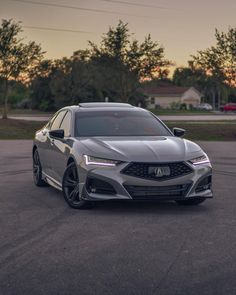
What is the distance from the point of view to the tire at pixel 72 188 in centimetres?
880

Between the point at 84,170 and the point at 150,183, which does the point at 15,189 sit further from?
the point at 150,183

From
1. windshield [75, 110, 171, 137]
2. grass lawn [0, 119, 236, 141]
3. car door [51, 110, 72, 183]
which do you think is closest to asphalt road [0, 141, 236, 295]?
car door [51, 110, 72, 183]

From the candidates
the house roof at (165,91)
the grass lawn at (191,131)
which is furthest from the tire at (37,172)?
the house roof at (165,91)

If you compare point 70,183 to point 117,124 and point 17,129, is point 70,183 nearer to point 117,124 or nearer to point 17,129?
point 117,124

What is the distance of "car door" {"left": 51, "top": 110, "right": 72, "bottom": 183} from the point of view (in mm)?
9523

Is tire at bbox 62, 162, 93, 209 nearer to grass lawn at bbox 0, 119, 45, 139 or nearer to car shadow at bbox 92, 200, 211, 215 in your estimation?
car shadow at bbox 92, 200, 211, 215

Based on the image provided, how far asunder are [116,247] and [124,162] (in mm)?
2027

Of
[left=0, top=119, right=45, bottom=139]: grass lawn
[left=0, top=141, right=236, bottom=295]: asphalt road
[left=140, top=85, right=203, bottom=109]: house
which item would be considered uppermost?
[left=0, top=141, right=236, bottom=295]: asphalt road

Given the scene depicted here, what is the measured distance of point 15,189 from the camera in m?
11.0

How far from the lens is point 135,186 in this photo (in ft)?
27.5

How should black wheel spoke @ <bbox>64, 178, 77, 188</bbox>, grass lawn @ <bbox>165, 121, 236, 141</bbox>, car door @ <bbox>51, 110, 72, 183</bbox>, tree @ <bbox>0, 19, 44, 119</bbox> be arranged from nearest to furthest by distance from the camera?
black wheel spoke @ <bbox>64, 178, 77, 188</bbox>, car door @ <bbox>51, 110, 72, 183</bbox>, grass lawn @ <bbox>165, 121, 236, 141</bbox>, tree @ <bbox>0, 19, 44, 119</bbox>

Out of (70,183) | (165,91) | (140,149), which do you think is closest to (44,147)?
(70,183)

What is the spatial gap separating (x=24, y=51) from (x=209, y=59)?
38.5 ft

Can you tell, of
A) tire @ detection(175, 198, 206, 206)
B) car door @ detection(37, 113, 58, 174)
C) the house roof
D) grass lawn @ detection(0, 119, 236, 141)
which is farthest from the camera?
the house roof
